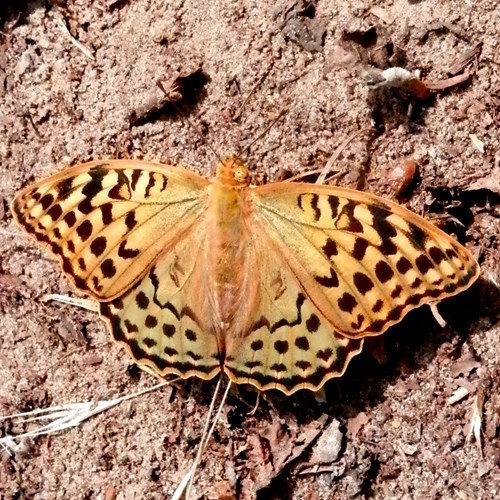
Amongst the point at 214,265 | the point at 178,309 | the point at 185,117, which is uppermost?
the point at 185,117

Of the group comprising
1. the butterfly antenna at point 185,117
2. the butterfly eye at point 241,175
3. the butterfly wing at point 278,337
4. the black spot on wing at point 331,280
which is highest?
the butterfly antenna at point 185,117

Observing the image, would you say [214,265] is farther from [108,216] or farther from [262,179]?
[262,179]

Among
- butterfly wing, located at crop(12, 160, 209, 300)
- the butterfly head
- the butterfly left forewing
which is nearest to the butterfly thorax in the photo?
the butterfly head

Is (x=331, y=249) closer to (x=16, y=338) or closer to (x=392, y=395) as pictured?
(x=392, y=395)

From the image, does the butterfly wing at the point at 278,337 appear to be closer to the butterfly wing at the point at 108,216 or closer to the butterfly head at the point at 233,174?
the butterfly head at the point at 233,174

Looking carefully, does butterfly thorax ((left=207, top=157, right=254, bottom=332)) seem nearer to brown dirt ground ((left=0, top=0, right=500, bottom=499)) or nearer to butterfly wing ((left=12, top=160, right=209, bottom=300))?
butterfly wing ((left=12, top=160, right=209, bottom=300))

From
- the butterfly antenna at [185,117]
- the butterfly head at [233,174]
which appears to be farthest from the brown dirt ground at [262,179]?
the butterfly head at [233,174]

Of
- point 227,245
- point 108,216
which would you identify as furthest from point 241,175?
point 108,216

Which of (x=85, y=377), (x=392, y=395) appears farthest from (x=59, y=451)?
(x=392, y=395)
